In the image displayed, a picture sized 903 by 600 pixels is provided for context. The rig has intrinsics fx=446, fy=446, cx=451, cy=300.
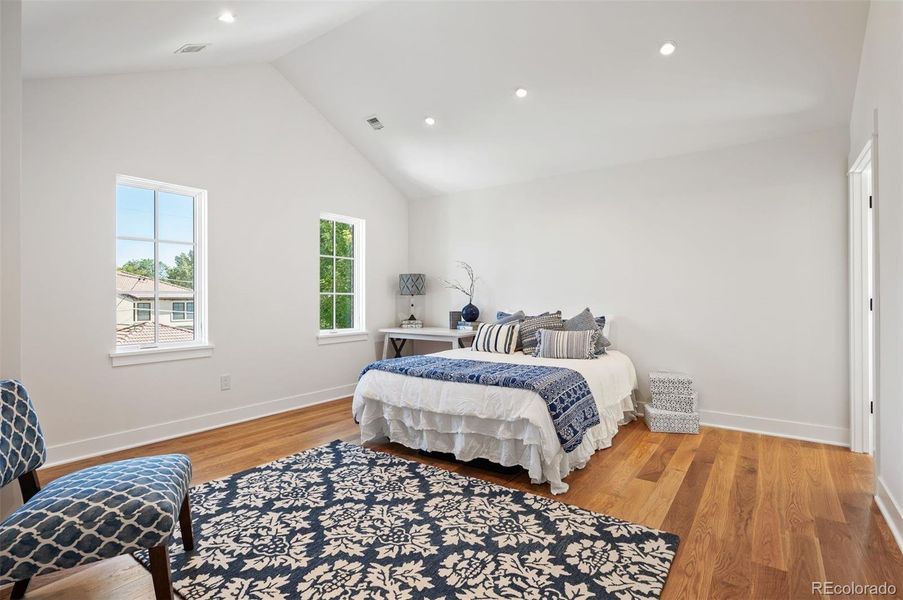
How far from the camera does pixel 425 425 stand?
3.10 meters

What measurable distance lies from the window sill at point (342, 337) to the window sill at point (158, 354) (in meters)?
1.18

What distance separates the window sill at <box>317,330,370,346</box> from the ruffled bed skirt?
1626mm

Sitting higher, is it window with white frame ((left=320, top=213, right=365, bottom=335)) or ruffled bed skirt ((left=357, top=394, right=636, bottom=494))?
window with white frame ((left=320, top=213, right=365, bottom=335))

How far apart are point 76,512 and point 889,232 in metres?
3.66

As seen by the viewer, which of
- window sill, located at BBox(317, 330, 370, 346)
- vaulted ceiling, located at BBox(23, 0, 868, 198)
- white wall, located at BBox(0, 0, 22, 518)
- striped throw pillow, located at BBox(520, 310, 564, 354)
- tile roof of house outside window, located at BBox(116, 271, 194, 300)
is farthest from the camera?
window sill, located at BBox(317, 330, 370, 346)

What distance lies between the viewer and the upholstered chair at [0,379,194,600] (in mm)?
1376

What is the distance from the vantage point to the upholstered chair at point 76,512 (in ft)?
→ 4.51

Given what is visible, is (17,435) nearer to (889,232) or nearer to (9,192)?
(9,192)

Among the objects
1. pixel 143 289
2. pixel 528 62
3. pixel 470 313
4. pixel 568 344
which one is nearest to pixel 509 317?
pixel 470 313

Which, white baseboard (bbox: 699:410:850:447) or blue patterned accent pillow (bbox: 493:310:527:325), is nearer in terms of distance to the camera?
white baseboard (bbox: 699:410:850:447)

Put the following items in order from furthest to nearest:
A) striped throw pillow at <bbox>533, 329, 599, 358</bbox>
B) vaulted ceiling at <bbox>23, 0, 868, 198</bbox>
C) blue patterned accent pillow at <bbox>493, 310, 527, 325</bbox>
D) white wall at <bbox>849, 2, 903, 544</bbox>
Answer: blue patterned accent pillow at <bbox>493, 310, 527, 325</bbox>, striped throw pillow at <bbox>533, 329, 599, 358</bbox>, vaulted ceiling at <bbox>23, 0, 868, 198</bbox>, white wall at <bbox>849, 2, 903, 544</bbox>

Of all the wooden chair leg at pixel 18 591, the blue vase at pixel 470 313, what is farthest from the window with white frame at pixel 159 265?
the blue vase at pixel 470 313

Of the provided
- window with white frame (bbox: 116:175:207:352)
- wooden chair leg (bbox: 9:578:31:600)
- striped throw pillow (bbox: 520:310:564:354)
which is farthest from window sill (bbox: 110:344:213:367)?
striped throw pillow (bbox: 520:310:564:354)

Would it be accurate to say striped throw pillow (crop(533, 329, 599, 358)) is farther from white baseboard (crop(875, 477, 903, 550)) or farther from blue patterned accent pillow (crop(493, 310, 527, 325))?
white baseboard (crop(875, 477, 903, 550))
